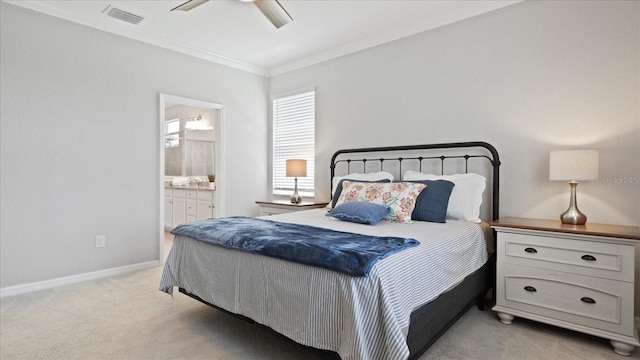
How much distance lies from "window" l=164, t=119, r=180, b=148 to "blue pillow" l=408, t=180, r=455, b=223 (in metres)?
5.43

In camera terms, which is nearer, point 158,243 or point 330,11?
point 330,11

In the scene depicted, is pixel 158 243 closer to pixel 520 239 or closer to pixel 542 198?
pixel 520 239

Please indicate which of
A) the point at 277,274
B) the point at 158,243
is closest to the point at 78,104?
the point at 158,243

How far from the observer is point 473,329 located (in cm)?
242

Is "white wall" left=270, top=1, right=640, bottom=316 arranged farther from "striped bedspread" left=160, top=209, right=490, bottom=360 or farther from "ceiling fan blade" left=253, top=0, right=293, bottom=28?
"ceiling fan blade" left=253, top=0, right=293, bottom=28

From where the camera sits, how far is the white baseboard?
120 inches

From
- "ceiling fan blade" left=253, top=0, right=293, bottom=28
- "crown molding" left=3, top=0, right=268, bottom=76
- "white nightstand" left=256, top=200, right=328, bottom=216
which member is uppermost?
"crown molding" left=3, top=0, right=268, bottom=76

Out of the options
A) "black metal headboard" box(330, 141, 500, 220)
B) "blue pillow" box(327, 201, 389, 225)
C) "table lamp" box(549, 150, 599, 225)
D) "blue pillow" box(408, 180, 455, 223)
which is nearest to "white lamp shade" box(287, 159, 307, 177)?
"black metal headboard" box(330, 141, 500, 220)

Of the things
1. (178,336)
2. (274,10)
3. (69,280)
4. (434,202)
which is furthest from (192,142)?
(434,202)

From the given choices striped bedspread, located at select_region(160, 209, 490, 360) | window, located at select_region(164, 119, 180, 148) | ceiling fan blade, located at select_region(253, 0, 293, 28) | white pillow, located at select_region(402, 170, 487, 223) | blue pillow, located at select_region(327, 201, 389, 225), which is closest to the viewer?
striped bedspread, located at select_region(160, 209, 490, 360)

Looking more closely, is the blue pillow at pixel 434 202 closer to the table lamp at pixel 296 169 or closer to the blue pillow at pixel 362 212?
the blue pillow at pixel 362 212

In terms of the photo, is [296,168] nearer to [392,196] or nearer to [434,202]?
[392,196]

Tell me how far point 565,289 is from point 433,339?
1.06 m

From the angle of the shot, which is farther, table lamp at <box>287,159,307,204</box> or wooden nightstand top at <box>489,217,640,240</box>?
table lamp at <box>287,159,307,204</box>
